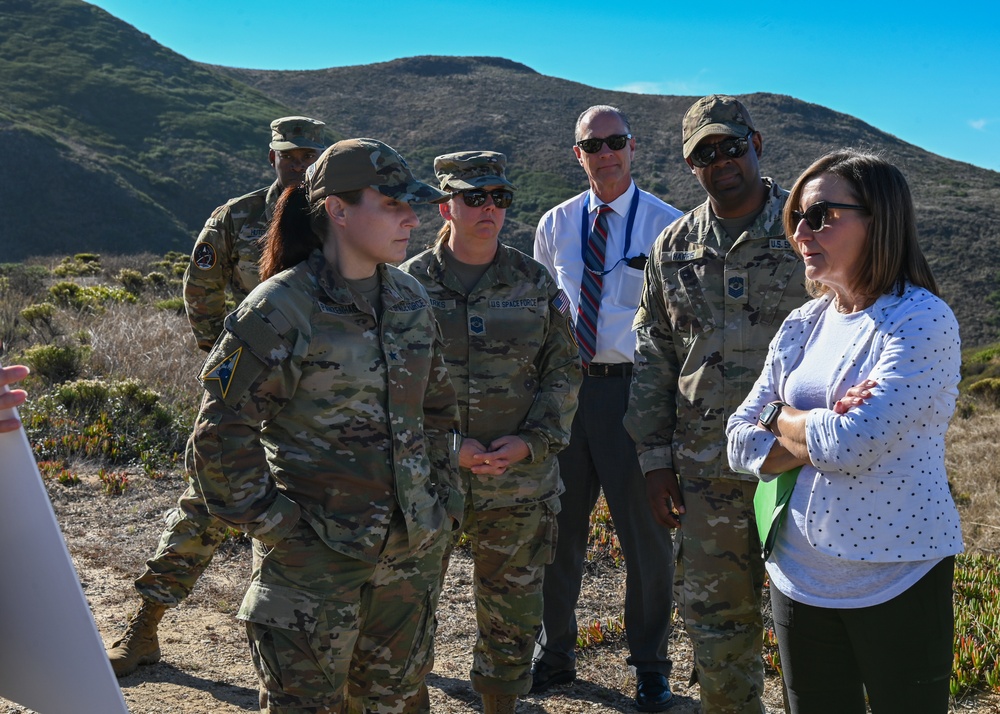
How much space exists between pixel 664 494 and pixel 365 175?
1.71 meters

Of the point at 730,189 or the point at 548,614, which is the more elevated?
the point at 730,189

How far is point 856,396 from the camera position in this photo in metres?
2.38

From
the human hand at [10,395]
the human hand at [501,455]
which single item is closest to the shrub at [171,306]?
the human hand at [501,455]

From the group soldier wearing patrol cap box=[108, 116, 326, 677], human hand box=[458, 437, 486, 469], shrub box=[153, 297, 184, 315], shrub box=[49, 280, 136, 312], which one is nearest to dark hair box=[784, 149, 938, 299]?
human hand box=[458, 437, 486, 469]

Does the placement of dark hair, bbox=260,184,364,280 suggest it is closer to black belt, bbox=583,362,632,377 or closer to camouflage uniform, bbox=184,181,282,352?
camouflage uniform, bbox=184,181,282,352

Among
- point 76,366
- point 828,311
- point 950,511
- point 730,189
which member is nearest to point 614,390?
point 730,189

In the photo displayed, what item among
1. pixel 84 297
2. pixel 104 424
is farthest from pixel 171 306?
pixel 104 424

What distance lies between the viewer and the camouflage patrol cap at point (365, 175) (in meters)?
2.75

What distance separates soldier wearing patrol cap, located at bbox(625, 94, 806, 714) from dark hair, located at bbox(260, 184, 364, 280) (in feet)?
4.74

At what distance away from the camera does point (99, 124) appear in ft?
146

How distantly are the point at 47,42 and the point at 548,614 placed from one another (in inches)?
2251

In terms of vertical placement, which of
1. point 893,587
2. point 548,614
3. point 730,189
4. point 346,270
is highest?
point 730,189

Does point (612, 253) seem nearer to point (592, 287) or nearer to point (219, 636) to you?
point (592, 287)

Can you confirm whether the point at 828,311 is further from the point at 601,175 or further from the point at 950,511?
the point at 601,175
